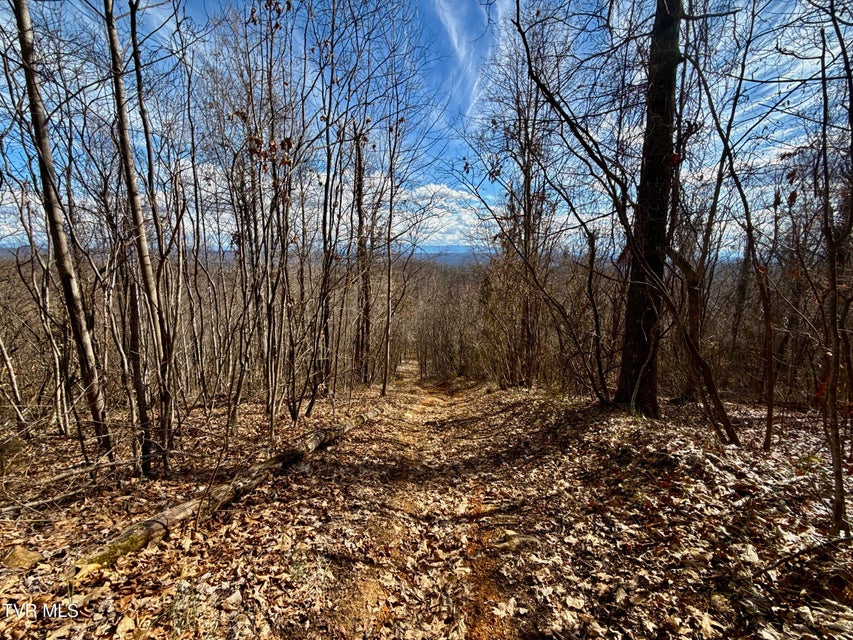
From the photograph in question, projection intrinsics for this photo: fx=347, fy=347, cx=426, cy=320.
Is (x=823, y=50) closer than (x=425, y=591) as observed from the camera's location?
Yes

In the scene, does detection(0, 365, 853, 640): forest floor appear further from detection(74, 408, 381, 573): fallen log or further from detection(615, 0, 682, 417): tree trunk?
detection(615, 0, 682, 417): tree trunk

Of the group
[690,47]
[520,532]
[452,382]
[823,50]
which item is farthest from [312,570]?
[452,382]

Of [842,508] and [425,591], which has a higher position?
[842,508]

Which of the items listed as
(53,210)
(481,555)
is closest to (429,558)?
(481,555)

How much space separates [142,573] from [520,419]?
18.4 feet

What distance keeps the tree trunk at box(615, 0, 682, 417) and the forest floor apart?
1.03 meters

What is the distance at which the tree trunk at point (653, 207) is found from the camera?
448 centimetres

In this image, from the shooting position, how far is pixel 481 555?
310 cm

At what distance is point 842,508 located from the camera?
7.98ft

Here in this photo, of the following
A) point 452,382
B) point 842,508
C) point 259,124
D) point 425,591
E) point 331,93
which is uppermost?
point 331,93

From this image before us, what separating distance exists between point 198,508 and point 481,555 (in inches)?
104

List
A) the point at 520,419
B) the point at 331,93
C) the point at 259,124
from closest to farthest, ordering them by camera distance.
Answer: the point at 259,124 → the point at 331,93 → the point at 520,419

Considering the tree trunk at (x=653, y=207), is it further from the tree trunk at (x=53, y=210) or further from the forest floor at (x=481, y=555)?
A: the tree trunk at (x=53, y=210)

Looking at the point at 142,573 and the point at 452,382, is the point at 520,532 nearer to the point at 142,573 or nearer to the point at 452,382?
the point at 142,573
